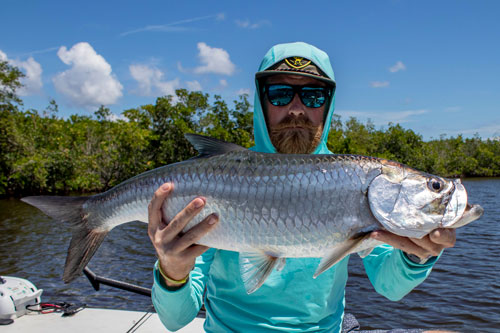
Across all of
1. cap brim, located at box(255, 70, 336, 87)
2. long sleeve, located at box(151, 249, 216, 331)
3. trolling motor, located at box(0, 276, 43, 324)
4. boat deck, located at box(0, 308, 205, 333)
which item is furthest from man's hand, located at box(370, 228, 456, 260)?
trolling motor, located at box(0, 276, 43, 324)

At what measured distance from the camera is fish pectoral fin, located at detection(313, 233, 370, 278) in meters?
2.02

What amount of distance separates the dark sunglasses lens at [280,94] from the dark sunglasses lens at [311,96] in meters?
0.10

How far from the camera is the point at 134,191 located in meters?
2.41

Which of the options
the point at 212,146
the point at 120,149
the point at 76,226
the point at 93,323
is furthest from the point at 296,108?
the point at 120,149

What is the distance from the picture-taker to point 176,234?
7.21ft

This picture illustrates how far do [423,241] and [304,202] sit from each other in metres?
0.68

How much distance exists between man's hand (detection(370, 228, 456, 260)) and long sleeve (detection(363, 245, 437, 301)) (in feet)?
0.67

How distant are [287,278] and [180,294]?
672mm

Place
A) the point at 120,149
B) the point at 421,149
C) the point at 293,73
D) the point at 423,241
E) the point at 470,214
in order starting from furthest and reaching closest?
1. the point at 421,149
2. the point at 120,149
3. the point at 293,73
4. the point at 423,241
5. the point at 470,214

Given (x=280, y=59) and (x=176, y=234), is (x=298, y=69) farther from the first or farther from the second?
(x=176, y=234)

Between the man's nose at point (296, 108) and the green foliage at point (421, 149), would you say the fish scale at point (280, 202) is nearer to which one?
the man's nose at point (296, 108)

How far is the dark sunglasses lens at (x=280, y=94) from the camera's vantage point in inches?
116

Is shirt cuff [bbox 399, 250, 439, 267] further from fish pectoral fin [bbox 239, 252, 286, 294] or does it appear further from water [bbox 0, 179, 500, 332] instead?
water [bbox 0, 179, 500, 332]

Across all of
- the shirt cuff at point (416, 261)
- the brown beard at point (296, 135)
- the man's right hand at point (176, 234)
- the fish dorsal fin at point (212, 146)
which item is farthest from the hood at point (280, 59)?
the man's right hand at point (176, 234)
